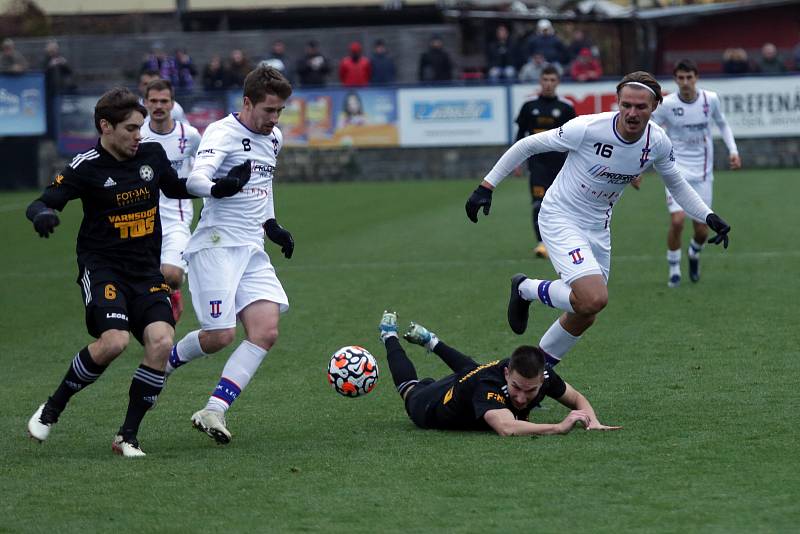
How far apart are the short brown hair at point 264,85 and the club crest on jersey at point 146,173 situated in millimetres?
687

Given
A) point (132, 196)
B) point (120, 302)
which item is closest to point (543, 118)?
point (132, 196)

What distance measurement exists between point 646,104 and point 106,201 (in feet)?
9.96

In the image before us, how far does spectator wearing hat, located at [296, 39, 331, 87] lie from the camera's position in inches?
1163

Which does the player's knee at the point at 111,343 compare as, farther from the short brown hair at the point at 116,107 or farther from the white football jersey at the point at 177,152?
the white football jersey at the point at 177,152

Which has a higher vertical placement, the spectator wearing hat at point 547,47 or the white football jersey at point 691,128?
the spectator wearing hat at point 547,47

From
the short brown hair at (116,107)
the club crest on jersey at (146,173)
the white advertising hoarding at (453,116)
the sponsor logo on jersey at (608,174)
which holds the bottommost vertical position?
the sponsor logo on jersey at (608,174)

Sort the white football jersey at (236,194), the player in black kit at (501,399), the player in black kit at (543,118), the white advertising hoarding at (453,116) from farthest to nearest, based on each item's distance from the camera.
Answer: the white advertising hoarding at (453,116), the player in black kit at (543,118), the white football jersey at (236,194), the player in black kit at (501,399)

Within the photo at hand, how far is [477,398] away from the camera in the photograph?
23.8 feet

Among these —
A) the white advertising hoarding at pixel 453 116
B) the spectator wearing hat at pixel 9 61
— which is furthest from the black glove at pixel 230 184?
the spectator wearing hat at pixel 9 61

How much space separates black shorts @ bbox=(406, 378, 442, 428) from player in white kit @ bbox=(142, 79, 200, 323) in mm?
3559

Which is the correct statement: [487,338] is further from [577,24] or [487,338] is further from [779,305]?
[577,24]

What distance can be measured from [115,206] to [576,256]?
9.05ft

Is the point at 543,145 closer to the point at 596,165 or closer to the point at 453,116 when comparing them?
the point at 596,165

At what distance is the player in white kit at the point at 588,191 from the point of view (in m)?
7.89
